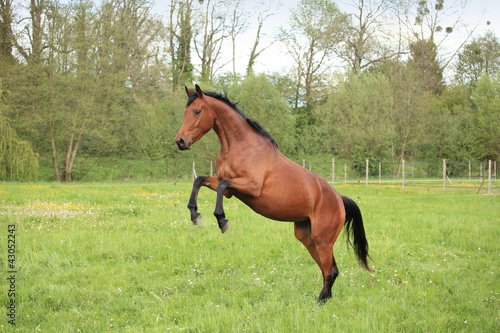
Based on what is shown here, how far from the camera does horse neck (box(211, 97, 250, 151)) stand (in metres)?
4.20

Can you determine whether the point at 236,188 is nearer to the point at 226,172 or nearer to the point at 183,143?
the point at 226,172

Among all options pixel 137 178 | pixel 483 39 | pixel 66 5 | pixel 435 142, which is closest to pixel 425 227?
pixel 137 178

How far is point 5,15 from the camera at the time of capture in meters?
26.9

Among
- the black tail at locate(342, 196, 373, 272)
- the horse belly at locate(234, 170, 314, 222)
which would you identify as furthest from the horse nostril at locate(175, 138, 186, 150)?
the black tail at locate(342, 196, 373, 272)

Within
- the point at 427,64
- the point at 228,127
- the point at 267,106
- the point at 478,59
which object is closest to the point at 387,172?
the point at 267,106

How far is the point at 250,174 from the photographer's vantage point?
13.1 ft

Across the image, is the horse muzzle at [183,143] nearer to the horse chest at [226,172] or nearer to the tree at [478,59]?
the horse chest at [226,172]

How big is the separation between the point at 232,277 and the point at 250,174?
8.72 feet

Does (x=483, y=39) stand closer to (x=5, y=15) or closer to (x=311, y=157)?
(x=311, y=157)

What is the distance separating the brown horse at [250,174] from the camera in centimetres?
396

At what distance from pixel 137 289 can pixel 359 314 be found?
10.3 ft

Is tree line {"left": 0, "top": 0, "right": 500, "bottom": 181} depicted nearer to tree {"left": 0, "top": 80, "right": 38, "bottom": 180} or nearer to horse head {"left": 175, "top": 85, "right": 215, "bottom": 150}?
tree {"left": 0, "top": 80, "right": 38, "bottom": 180}

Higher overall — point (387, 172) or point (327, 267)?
A: point (387, 172)

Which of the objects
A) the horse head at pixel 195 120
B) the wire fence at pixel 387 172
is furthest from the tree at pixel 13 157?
the horse head at pixel 195 120
